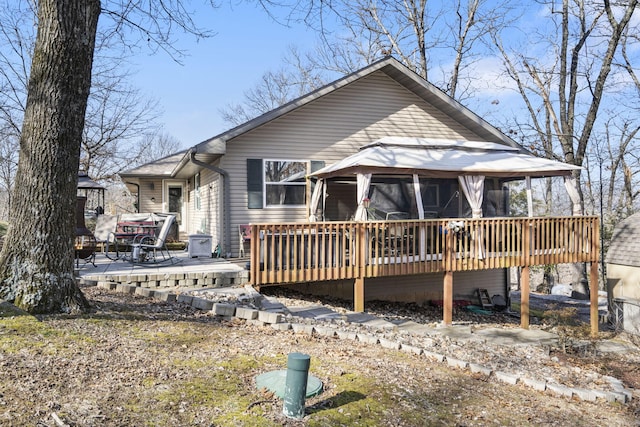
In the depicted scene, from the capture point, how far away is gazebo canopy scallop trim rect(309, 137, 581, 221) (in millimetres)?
8859

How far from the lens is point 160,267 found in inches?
341

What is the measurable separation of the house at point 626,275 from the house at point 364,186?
173 centimetres

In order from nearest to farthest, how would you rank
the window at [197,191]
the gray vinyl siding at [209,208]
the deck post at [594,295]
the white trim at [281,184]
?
the deck post at [594,295]
the white trim at [281,184]
the gray vinyl siding at [209,208]
the window at [197,191]

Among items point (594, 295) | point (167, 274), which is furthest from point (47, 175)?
point (594, 295)

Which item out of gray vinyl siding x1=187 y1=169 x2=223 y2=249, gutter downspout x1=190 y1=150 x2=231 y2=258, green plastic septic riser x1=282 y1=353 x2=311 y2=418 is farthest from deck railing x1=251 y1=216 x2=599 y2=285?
green plastic septic riser x1=282 y1=353 x2=311 y2=418

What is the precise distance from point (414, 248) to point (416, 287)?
3.15 m

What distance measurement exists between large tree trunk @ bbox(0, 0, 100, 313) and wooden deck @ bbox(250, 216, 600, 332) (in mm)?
2854

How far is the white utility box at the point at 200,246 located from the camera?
1021 centimetres

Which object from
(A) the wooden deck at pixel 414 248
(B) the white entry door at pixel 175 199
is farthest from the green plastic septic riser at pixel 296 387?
(B) the white entry door at pixel 175 199

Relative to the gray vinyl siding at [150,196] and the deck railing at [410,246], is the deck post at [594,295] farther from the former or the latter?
the gray vinyl siding at [150,196]

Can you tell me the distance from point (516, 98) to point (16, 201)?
22575 mm

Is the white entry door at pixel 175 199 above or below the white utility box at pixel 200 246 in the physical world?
above

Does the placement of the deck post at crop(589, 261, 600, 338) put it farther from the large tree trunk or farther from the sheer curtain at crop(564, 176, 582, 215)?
the large tree trunk

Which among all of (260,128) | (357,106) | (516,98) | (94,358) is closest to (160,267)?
(260,128)
